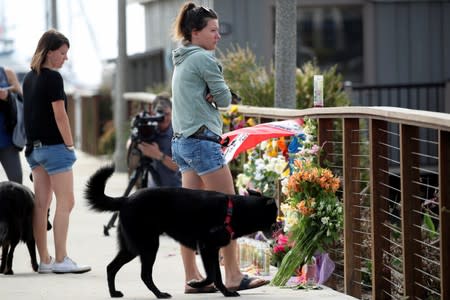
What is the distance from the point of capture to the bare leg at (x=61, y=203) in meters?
9.57

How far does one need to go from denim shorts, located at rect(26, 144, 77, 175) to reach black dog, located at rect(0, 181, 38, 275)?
0.31 m

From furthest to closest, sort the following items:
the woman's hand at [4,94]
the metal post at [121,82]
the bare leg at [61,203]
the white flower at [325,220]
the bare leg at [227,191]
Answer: the metal post at [121,82]
the woman's hand at [4,94]
the bare leg at [61,203]
the white flower at [325,220]
the bare leg at [227,191]

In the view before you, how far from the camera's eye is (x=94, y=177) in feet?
27.6

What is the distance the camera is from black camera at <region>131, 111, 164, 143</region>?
493 inches

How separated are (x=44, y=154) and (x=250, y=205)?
2056 millimetres

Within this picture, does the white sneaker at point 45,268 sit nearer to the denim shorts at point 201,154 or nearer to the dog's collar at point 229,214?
the denim shorts at point 201,154

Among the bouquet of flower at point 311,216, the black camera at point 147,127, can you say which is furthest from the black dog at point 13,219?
the black camera at point 147,127

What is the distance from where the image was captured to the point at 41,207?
9.73m

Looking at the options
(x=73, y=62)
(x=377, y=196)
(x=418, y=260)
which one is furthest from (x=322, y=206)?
(x=73, y=62)

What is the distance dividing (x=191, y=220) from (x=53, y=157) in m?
1.85

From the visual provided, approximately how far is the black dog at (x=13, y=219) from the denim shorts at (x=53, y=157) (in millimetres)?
314

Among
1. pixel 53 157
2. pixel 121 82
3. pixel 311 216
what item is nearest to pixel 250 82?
pixel 53 157

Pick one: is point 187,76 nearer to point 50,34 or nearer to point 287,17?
point 50,34

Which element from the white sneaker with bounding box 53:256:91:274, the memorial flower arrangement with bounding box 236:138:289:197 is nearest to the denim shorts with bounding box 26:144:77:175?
the white sneaker with bounding box 53:256:91:274
